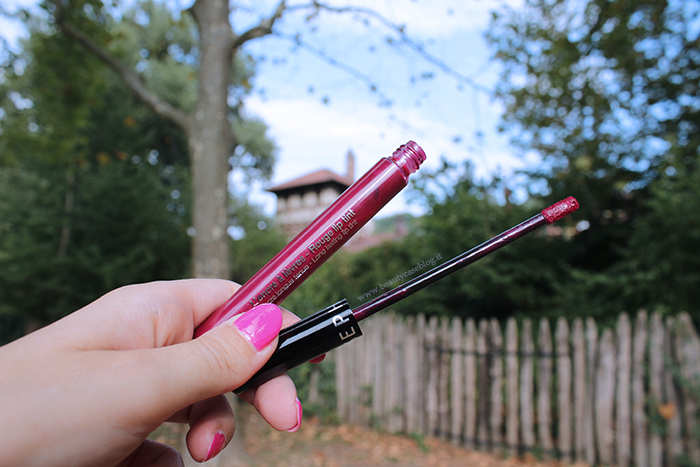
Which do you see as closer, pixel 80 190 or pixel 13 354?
pixel 13 354

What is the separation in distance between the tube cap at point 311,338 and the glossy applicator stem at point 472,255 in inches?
1.7

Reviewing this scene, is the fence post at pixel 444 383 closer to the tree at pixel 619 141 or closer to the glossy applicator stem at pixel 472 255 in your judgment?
the tree at pixel 619 141

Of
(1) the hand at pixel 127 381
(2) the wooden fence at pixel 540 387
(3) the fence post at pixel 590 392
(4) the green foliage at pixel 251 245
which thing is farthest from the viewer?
(4) the green foliage at pixel 251 245

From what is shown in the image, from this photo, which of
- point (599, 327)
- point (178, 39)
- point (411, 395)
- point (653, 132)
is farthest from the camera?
point (178, 39)

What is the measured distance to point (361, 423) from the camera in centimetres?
606

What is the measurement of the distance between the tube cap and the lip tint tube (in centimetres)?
12

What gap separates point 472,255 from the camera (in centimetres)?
96

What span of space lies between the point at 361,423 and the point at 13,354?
5896mm

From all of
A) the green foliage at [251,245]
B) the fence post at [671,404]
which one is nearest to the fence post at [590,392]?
the fence post at [671,404]

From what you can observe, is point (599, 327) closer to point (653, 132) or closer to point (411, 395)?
point (411, 395)

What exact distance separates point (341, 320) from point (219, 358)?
321mm

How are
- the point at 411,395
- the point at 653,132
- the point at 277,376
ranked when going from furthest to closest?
the point at 653,132, the point at 411,395, the point at 277,376

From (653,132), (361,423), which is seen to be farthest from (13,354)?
(653,132)

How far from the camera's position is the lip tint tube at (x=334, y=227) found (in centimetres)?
106
